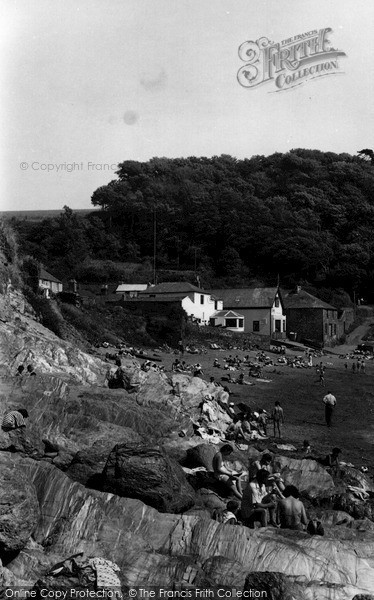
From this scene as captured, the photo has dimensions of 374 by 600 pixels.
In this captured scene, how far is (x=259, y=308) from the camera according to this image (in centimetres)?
6072

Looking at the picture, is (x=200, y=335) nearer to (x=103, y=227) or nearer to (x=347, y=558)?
(x=347, y=558)

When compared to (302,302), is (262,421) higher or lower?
lower

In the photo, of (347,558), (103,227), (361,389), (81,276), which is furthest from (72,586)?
(103,227)

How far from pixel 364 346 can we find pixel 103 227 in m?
53.9

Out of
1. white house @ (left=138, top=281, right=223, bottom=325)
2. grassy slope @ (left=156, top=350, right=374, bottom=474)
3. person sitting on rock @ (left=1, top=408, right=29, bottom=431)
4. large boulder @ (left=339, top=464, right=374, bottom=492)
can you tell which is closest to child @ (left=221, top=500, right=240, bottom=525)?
person sitting on rock @ (left=1, top=408, right=29, bottom=431)

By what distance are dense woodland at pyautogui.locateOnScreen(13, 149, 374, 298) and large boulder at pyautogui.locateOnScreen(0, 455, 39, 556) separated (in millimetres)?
72064

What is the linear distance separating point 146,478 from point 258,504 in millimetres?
1817

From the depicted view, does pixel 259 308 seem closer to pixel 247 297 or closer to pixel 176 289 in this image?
pixel 247 297

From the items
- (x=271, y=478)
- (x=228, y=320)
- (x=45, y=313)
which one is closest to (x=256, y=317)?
(x=228, y=320)

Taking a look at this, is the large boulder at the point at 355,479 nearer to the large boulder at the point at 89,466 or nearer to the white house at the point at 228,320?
the large boulder at the point at 89,466

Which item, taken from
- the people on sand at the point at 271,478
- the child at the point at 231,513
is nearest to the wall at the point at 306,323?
the people on sand at the point at 271,478

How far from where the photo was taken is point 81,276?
80750 millimetres

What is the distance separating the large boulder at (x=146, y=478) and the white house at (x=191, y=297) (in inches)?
1858

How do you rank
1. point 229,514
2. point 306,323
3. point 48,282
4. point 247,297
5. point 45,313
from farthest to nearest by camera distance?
point 247,297 → point 306,323 → point 48,282 → point 45,313 → point 229,514
